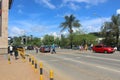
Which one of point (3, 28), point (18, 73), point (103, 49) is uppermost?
point (3, 28)

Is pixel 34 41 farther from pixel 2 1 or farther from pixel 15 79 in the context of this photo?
pixel 15 79

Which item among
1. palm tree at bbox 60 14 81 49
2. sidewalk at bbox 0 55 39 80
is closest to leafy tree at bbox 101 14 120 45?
palm tree at bbox 60 14 81 49

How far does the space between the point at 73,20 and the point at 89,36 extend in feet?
29.0

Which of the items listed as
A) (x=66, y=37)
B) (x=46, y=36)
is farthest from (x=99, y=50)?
(x=46, y=36)

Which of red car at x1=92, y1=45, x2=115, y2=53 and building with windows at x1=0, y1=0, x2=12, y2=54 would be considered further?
red car at x1=92, y1=45, x2=115, y2=53

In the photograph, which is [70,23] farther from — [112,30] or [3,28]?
[3,28]

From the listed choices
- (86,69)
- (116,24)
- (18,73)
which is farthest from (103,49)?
(18,73)

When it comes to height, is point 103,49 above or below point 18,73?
above

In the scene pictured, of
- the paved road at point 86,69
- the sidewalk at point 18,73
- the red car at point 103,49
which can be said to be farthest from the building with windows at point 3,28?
the sidewalk at point 18,73

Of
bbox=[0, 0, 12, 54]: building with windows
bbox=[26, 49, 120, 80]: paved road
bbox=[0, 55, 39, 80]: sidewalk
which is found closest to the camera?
bbox=[0, 55, 39, 80]: sidewalk

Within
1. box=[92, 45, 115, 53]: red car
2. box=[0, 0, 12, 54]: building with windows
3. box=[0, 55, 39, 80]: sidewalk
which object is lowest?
box=[0, 55, 39, 80]: sidewalk

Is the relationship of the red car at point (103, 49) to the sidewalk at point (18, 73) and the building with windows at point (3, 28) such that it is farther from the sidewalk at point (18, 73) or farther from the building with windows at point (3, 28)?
the sidewalk at point (18, 73)

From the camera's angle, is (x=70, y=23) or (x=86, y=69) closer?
(x=86, y=69)

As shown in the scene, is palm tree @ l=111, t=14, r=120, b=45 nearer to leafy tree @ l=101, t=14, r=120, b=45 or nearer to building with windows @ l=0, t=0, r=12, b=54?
leafy tree @ l=101, t=14, r=120, b=45
